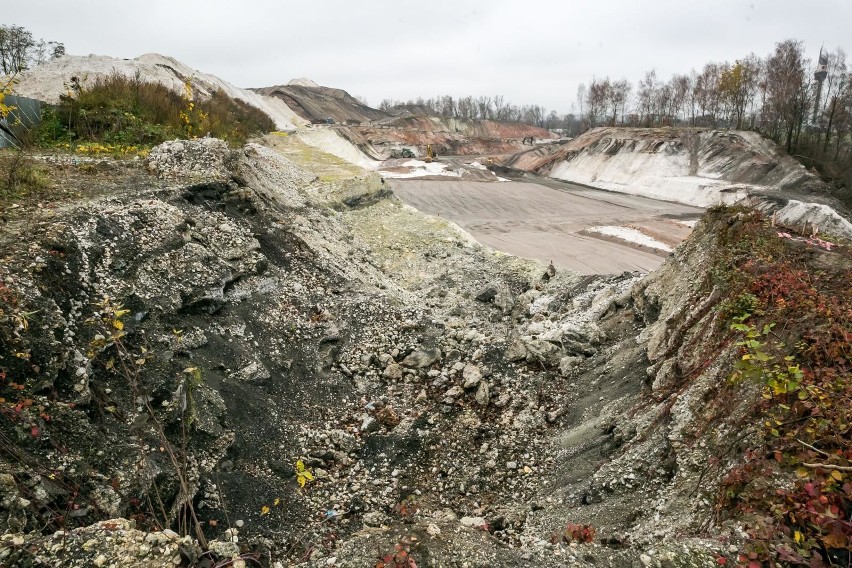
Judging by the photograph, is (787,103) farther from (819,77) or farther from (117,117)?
(117,117)

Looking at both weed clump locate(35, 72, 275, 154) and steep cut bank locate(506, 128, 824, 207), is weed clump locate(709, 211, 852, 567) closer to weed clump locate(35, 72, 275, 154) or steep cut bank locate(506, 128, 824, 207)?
weed clump locate(35, 72, 275, 154)

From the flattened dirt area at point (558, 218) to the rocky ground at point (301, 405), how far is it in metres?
8.86

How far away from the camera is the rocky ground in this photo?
3977 millimetres

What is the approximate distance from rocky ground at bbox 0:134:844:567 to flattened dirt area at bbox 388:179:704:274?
8865 mm

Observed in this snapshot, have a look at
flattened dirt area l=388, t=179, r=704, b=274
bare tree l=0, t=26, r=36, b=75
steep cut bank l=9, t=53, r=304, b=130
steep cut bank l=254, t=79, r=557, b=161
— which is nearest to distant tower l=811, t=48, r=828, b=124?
flattened dirt area l=388, t=179, r=704, b=274

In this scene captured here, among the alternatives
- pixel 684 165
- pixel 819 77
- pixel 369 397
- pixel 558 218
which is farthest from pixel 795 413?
pixel 819 77

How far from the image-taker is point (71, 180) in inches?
318

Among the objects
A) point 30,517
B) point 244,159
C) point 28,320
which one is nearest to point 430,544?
point 30,517

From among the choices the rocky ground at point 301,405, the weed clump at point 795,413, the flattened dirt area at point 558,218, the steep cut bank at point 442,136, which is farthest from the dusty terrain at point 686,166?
the weed clump at point 795,413

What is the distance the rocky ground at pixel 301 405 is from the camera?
398 centimetres

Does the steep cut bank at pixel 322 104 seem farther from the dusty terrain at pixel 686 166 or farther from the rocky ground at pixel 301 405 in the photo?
the rocky ground at pixel 301 405

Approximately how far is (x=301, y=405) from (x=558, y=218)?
2250 centimetres

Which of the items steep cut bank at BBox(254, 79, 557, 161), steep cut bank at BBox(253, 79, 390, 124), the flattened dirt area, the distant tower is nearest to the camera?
the flattened dirt area

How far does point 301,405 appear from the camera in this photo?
275 inches
